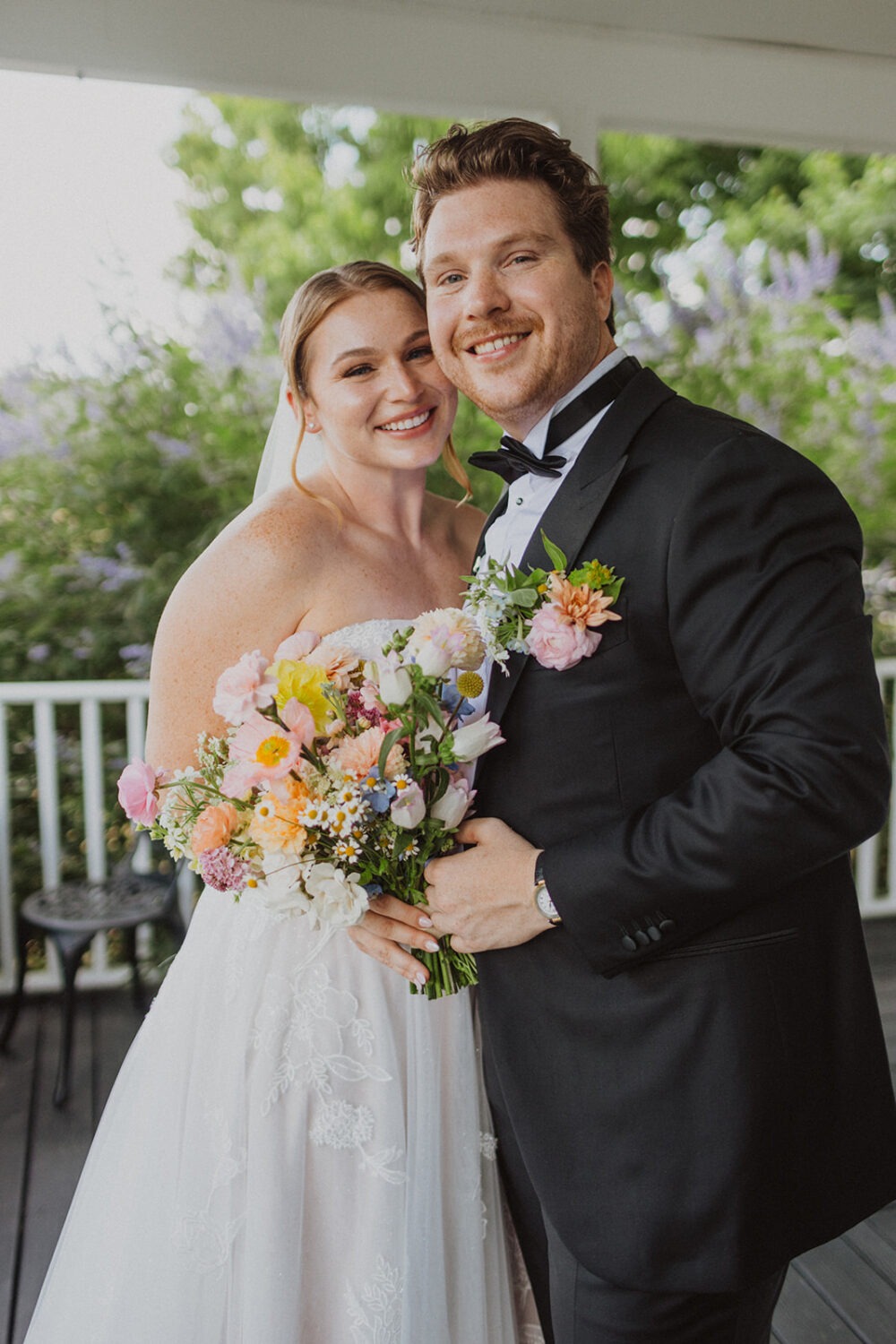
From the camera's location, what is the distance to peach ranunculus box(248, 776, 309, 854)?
126 centimetres

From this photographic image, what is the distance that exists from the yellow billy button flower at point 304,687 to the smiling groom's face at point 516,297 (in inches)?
19.0

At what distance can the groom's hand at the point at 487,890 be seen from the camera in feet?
4.38

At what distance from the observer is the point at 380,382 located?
6.00 ft

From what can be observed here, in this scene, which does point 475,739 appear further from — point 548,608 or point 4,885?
point 4,885

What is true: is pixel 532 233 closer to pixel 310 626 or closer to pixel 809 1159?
pixel 310 626

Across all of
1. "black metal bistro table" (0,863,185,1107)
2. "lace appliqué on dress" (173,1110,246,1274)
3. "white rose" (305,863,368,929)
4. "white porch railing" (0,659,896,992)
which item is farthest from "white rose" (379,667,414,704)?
"white porch railing" (0,659,896,992)

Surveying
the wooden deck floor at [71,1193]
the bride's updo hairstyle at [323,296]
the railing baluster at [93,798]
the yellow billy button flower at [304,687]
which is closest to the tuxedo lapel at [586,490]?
the yellow billy button flower at [304,687]

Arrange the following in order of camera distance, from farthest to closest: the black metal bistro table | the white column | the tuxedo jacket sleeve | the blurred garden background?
the blurred garden background < the black metal bistro table < the white column < the tuxedo jacket sleeve

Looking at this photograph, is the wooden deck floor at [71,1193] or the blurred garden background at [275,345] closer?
the wooden deck floor at [71,1193]

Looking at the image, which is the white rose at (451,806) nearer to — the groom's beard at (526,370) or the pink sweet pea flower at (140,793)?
the pink sweet pea flower at (140,793)

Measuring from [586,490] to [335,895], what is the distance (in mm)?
593

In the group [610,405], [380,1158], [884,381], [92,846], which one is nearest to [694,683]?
[610,405]

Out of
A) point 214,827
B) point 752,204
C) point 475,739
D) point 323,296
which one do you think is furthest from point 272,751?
point 752,204

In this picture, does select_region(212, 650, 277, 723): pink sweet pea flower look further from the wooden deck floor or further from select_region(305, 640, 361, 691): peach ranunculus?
the wooden deck floor
